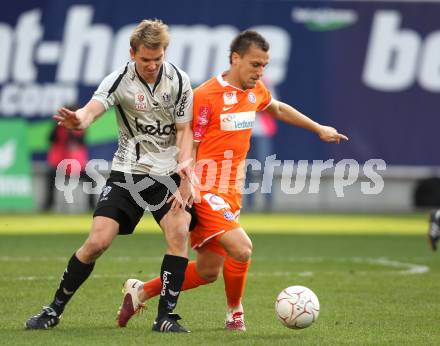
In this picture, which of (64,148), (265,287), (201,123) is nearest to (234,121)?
(201,123)

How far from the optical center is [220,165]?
8.27 meters

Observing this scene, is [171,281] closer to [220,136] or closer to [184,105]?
[220,136]

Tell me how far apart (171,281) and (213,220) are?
558 mm

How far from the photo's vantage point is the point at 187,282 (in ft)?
27.8

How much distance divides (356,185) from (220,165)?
19.0 m

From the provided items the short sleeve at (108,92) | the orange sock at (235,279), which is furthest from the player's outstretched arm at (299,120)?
the short sleeve at (108,92)

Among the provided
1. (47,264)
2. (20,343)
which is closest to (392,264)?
(47,264)

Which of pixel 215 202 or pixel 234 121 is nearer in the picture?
pixel 215 202

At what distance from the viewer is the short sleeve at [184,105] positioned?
26.5 feet

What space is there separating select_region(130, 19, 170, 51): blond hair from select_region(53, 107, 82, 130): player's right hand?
77 cm

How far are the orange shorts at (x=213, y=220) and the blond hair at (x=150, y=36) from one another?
4.09 feet

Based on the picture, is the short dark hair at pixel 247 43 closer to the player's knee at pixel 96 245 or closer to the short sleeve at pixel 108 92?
the short sleeve at pixel 108 92

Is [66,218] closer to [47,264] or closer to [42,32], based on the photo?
[42,32]

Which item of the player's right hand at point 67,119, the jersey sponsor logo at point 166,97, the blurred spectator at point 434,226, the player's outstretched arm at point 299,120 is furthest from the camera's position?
the blurred spectator at point 434,226
